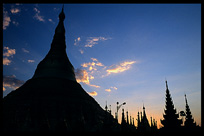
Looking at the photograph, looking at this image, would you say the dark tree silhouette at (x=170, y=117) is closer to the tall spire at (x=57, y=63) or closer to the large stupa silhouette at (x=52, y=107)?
the large stupa silhouette at (x=52, y=107)

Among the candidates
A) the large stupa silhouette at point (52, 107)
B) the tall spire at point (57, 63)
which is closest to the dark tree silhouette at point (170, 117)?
the large stupa silhouette at point (52, 107)

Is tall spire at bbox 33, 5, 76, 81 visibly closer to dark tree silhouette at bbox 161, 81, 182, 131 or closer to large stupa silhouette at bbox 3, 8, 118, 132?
large stupa silhouette at bbox 3, 8, 118, 132

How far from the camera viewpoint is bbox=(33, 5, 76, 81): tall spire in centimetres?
5966

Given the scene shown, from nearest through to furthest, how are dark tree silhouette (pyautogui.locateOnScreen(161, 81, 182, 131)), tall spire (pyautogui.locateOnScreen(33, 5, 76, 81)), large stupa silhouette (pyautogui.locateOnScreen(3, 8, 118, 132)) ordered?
dark tree silhouette (pyautogui.locateOnScreen(161, 81, 182, 131)) → large stupa silhouette (pyautogui.locateOnScreen(3, 8, 118, 132)) → tall spire (pyautogui.locateOnScreen(33, 5, 76, 81))

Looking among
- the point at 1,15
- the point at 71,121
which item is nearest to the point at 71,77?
the point at 71,121

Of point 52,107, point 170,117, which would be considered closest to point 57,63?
point 52,107

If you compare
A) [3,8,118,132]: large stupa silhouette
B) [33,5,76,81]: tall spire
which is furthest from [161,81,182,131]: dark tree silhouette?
[33,5,76,81]: tall spire

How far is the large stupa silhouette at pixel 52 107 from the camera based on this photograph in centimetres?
3494

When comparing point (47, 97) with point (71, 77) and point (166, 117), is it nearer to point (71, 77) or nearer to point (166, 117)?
point (71, 77)

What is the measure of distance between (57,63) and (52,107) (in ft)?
84.5

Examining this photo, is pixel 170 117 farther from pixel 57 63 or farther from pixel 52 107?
pixel 57 63

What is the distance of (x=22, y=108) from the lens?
131 ft

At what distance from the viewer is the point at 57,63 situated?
6294 centimetres

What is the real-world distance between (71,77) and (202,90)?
198 feet
